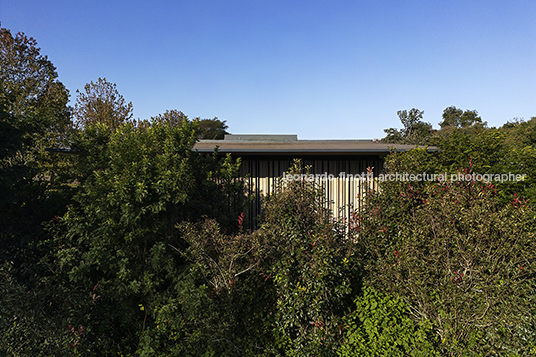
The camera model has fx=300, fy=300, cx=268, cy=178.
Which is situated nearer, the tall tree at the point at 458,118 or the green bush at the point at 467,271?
the green bush at the point at 467,271

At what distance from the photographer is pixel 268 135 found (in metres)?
11.9

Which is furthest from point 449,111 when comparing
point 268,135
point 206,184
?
point 206,184

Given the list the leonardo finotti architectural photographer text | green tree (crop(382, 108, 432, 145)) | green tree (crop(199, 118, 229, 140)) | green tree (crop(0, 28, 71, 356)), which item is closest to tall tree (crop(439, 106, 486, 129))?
green tree (crop(382, 108, 432, 145))

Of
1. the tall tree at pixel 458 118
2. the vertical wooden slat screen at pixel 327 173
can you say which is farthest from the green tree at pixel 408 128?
the vertical wooden slat screen at pixel 327 173

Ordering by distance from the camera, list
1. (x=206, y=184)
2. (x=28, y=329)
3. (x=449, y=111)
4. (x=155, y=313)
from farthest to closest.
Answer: (x=449, y=111) < (x=206, y=184) < (x=155, y=313) < (x=28, y=329)

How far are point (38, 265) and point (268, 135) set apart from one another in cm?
861

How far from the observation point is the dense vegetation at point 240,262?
160 inches

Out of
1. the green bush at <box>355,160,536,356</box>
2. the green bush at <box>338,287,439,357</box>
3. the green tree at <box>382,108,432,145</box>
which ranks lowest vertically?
the green bush at <box>338,287,439,357</box>

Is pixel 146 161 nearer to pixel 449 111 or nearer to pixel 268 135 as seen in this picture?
pixel 268 135

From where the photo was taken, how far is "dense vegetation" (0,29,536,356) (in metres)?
4.05

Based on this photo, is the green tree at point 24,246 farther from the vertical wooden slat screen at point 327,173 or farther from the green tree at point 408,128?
the green tree at point 408,128

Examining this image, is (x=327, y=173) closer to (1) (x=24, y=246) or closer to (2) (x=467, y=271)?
(2) (x=467, y=271)

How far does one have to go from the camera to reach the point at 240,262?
480 centimetres

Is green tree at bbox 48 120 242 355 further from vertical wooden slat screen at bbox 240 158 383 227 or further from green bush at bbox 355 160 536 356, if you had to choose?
green bush at bbox 355 160 536 356
